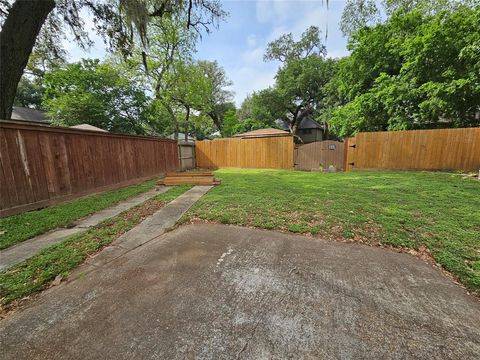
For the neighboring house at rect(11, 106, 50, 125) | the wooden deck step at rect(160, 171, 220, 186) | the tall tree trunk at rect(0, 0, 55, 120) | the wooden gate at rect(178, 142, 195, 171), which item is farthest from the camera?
the neighboring house at rect(11, 106, 50, 125)

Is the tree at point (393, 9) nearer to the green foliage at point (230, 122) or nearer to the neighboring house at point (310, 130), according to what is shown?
the neighboring house at point (310, 130)

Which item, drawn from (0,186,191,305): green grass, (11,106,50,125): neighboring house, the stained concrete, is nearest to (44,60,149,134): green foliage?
(11,106,50,125): neighboring house

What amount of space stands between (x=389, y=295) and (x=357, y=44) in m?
13.8

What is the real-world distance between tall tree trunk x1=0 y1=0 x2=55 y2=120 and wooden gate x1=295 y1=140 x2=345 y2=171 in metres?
10.2

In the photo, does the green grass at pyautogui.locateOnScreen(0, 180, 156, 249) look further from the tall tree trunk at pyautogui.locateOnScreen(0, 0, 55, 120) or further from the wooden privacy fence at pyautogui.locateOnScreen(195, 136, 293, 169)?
the wooden privacy fence at pyautogui.locateOnScreen(195, 136, 293, 169)

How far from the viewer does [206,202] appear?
4.59 metres

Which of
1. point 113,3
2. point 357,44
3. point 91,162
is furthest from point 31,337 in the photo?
point 357,44

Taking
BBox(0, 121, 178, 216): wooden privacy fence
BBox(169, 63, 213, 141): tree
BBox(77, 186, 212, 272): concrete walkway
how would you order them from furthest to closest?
1. BBox(169, 63, 213, 141): tree
2. BBox(0, 121, 178, 216): wooden privacy fence
3. BBox(77, 186, 212, 272): concrete walkway

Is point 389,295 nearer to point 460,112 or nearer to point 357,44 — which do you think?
point 460,112

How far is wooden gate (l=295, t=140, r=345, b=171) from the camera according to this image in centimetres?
1001

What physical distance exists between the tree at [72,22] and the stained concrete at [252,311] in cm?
519

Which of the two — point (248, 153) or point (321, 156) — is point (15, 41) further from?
point (321, 156)

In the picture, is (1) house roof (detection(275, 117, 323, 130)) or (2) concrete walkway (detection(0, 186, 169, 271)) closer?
(2) concrete walkway (detection(0, 186, 169, 271))

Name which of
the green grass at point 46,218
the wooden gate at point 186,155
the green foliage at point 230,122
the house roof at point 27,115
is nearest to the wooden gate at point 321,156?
the wooden gate at point 186,155
